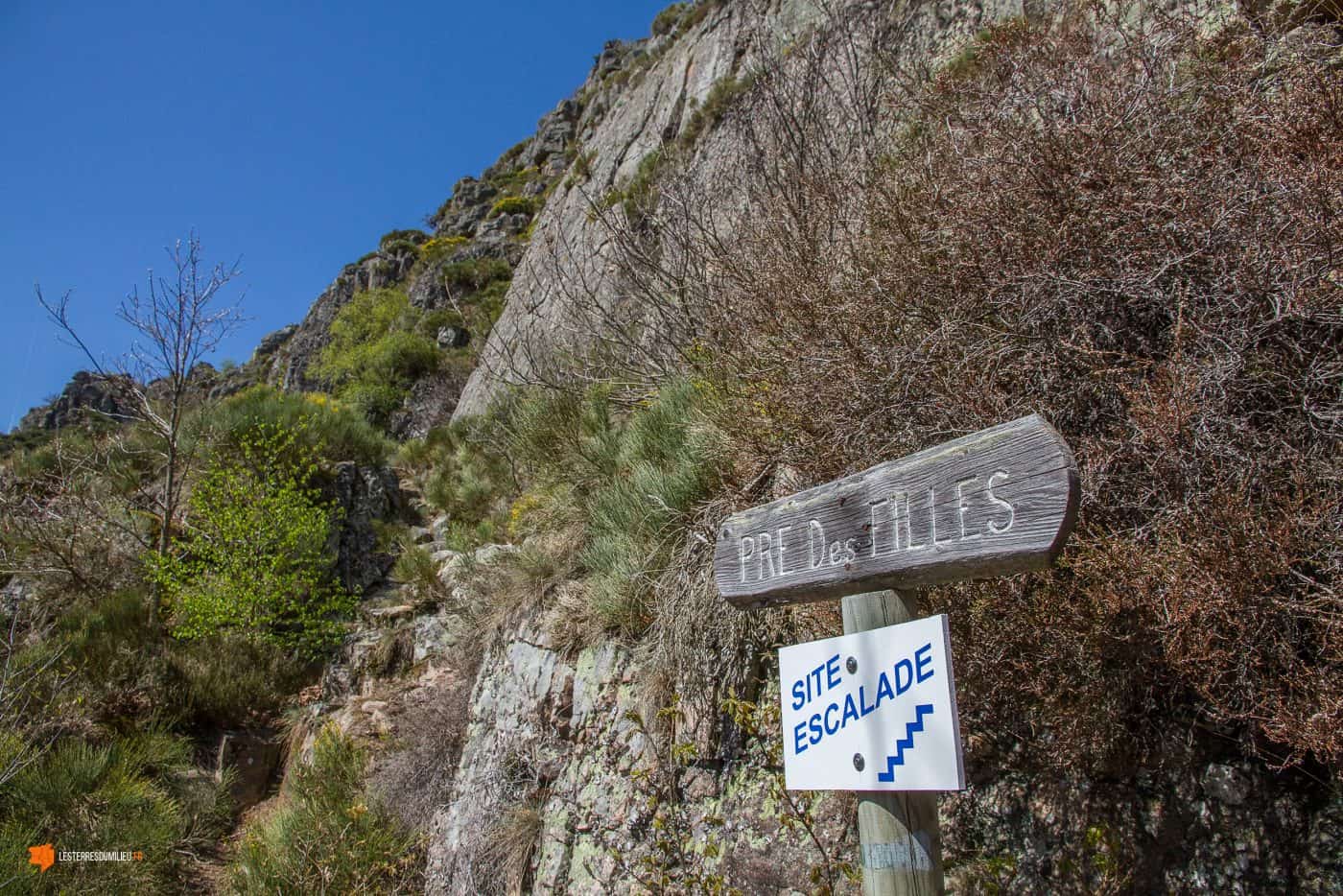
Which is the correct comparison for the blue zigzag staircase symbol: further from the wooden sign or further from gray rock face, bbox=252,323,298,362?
gray rock face, bbox=252,323,298,362

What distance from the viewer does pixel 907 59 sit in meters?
6.19

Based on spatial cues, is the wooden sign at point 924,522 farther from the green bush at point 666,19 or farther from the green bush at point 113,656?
the green bush at point 666,19

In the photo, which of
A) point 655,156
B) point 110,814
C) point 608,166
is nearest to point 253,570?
point 110,814

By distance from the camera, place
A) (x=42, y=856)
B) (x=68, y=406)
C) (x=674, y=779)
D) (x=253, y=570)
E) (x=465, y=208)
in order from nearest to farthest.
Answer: (x=674, y=779)
(x=42, y=856)
(x=253, y=570)
(x=68, y=406)
(x=465, y=208)

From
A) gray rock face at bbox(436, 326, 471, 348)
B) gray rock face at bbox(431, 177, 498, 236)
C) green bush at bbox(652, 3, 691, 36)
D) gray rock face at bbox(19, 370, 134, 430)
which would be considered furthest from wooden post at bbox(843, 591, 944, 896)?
gray rock face at bbox(431, 177, 498, 236)

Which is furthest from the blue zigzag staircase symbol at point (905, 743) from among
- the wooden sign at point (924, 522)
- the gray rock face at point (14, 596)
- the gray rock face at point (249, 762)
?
the gray rock face at point (14, 596)

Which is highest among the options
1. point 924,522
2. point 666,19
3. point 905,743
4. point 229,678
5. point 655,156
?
point 666,19

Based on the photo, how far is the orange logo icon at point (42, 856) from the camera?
16.6 feet

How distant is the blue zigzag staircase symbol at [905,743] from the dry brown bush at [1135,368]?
0.98 m

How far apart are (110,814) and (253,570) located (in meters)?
2.87

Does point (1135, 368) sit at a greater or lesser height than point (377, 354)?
lesser

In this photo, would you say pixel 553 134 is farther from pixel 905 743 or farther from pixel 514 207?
pixel 905 743

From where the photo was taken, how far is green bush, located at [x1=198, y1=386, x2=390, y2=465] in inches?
401

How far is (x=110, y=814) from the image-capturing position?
223 inches
